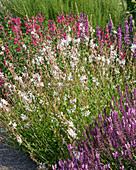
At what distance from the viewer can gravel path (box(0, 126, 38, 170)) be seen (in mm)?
2891

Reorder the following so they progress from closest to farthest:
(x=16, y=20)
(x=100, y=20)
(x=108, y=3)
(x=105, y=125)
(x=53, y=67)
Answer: (x=105, y=125) < (x=53, y=67) < (x=16, y=20) < (x=100, y=20) < (x=108, y=3)

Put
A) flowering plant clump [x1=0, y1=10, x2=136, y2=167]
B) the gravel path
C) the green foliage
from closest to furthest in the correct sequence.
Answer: flowering plant clump [x1=0, y1=10, x2=136, y2=167] → the gravel path → the green foliage

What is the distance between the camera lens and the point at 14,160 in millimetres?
3051

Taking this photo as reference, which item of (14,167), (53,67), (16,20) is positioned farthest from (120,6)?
(14,167)

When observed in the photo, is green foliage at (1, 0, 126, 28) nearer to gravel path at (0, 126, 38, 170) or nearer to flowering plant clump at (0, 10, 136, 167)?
flowering plant clump at (0, 10, 136, 167)

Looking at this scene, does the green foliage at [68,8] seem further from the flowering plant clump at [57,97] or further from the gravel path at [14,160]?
the gravel path at [14,160]

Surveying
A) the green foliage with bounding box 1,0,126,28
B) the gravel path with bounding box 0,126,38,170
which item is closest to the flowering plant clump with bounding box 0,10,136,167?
the gravel path with bounding box 0,126,38,170

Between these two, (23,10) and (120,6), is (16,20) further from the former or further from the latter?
(120,6)

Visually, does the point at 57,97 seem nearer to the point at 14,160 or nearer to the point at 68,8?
the point at 14,160

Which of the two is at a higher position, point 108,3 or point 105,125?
point 108,3

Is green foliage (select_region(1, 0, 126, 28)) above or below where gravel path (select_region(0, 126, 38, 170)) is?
above

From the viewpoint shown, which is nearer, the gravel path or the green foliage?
the gravel path

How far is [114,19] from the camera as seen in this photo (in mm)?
5578

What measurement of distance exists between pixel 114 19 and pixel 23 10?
7.64ft
